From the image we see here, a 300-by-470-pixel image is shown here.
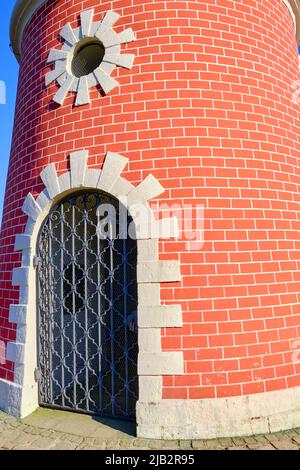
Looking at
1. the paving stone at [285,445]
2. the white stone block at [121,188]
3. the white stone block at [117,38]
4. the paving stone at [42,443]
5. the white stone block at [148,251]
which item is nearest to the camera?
the paving stone at [285,445]

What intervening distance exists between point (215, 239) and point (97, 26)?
3.06 meters

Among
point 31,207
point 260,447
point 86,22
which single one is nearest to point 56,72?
point 86,22

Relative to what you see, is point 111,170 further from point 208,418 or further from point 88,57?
point 208,418

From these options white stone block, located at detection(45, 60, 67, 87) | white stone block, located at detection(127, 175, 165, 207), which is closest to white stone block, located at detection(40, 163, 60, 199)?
A: white stone block, located at detection(127, 175, 165, 207)

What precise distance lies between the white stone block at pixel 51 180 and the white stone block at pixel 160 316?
179 centimetres

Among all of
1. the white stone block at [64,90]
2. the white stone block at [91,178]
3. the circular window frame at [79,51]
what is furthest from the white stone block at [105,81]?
the white stone block at [91,178]

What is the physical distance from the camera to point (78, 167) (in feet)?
12.8

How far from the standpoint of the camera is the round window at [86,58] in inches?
169

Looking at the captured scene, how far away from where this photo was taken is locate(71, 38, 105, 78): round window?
14.1ft

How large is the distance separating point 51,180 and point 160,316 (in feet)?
7.03

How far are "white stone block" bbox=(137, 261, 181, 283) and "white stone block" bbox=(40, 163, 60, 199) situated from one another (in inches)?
57.9

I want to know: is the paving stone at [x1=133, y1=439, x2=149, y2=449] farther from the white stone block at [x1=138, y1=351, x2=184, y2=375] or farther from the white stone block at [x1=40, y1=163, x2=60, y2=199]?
the white stone block at [x1=40, y1=163, x2=60, y2=199]

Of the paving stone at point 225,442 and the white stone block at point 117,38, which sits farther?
the white stone block at point 117,38

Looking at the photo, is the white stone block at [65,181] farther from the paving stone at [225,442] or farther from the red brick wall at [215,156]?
the paving stone at [225,442]
